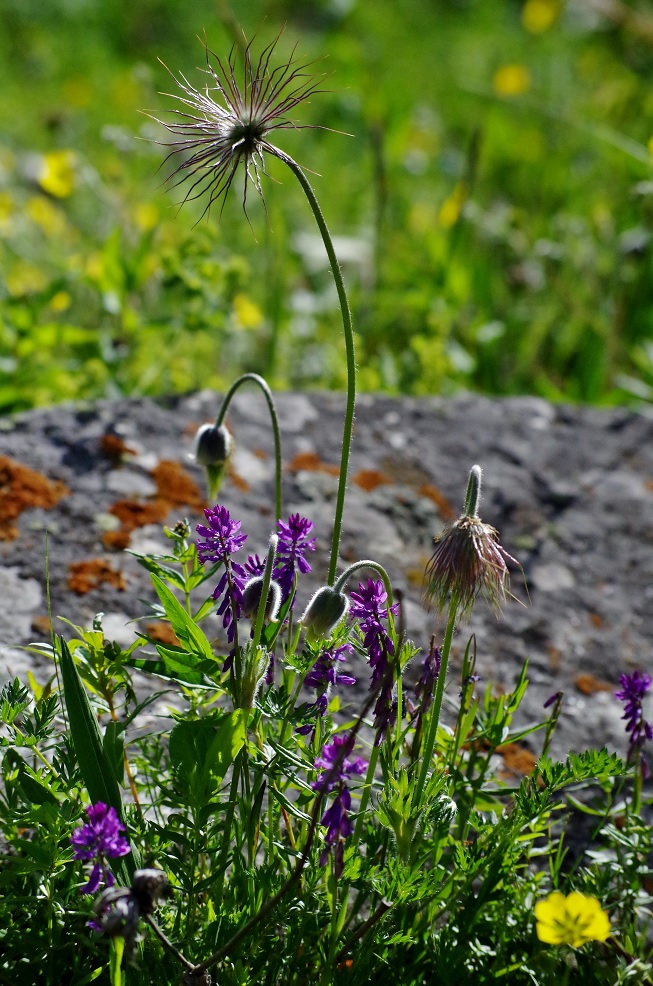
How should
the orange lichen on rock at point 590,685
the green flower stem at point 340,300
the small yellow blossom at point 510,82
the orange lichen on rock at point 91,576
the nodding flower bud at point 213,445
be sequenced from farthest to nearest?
the small yellow blossom at point 510,82
the orange lichen on rock at point 590,685
the orange lichen on rock at point 91,576
the nodding flower bud at point 213,445
the green flower stem at point 340,300

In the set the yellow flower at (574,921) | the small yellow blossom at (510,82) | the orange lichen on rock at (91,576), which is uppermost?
the small yellow blossom at (510,82)

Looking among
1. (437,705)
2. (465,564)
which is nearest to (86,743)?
(437,705)

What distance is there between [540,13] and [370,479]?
6.43 metres

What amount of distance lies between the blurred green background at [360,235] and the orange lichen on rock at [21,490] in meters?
0.70

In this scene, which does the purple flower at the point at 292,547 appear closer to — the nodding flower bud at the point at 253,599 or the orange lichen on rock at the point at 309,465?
the nodding flower bud at the point at 253,599

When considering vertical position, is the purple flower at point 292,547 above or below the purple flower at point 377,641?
above

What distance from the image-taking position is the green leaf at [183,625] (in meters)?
1.69

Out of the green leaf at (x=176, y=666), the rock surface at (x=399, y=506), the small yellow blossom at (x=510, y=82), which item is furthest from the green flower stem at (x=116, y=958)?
the small yellow blossom at (x=510, y=82)

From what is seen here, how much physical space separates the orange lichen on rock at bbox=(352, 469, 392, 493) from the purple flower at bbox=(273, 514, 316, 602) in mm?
1163

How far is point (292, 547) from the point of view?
1.80 meters

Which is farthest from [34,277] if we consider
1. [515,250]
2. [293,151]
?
[515,250]

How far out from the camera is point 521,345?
4.70m

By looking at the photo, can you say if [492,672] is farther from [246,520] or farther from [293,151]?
[293,151]

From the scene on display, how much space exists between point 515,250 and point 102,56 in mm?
4705
